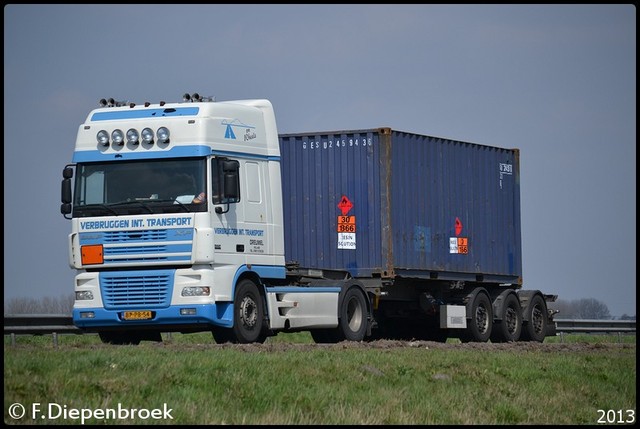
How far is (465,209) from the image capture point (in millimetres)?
28234

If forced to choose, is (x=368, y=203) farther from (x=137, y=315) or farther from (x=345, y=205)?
(x=137, y=315)

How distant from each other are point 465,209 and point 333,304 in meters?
5.58

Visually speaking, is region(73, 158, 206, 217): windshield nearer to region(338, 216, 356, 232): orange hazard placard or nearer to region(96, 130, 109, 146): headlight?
region(96, 130, 109, 146): headlight

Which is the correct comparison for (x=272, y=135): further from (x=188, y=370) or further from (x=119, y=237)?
(x=188, y=370)

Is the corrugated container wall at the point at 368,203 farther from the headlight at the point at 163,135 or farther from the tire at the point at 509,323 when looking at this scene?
the headlight at the point at 163,135

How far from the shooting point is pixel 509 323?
1141 inches

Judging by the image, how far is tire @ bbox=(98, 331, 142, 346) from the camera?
22.5m

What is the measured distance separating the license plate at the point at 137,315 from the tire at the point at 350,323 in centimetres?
444

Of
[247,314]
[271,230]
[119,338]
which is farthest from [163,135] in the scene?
[119,338]

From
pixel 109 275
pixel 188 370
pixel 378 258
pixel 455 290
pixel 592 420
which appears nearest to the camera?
pixel 188 370

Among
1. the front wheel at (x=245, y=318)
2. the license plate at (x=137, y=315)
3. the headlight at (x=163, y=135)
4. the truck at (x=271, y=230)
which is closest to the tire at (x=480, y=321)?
the truck at (x=271, y=230)

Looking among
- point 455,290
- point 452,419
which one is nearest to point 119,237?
point 452,419

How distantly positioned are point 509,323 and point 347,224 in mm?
5549

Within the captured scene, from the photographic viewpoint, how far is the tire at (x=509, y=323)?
28359 mm
